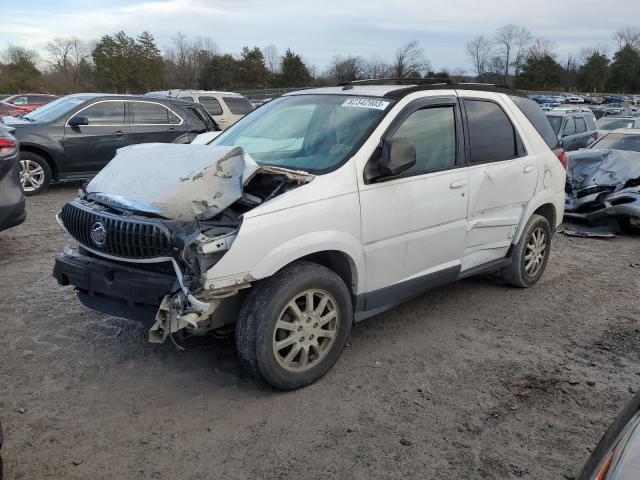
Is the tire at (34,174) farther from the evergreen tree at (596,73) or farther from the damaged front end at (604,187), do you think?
the evergreen tree at (596,73)

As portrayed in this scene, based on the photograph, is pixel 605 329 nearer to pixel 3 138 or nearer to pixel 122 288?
pixel 122 288

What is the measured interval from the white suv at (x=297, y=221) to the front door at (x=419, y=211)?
12mm

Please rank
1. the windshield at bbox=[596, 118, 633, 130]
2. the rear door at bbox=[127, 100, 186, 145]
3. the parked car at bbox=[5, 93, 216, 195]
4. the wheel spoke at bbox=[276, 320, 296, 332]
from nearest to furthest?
the wheel spoke at bbox=[276, 320, 296, 332], the parked car at bbox=[5, 93, 216, 195], the rear door at bbox=[127, 100, 186, 145], the windshield at bbox=[596, 118, 633, 130]

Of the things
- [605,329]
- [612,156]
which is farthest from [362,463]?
[612,156]

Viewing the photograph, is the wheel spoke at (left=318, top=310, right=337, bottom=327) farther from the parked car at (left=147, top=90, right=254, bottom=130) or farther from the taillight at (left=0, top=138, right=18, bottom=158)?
the parked car at (left=147, top=90, right=254, bottom=130)

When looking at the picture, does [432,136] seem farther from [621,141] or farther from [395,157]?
[621,141]

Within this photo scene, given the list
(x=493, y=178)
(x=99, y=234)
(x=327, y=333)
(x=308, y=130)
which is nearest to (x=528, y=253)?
(x=493, y=178)

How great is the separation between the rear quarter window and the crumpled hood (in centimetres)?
300

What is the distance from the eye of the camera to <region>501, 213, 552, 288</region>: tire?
213 inches

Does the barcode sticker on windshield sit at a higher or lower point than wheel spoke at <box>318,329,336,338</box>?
higher

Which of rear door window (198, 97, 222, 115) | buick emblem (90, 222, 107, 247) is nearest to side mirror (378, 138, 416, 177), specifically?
buick emblem (90, 222, 107, 247)

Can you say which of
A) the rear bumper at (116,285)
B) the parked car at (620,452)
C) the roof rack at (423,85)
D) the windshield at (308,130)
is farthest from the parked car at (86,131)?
the parked car at (620,452)

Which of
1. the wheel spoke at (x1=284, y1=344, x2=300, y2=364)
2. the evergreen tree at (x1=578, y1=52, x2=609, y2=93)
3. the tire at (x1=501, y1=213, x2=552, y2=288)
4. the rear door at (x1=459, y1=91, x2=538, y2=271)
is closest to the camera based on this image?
the wheel spoke at (x1=284, y1=344, x2=300, y2=364)

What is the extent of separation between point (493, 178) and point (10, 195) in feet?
15.4
